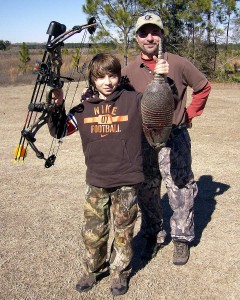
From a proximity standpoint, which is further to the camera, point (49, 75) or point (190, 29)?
point (190, 29)

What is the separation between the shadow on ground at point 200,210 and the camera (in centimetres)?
396

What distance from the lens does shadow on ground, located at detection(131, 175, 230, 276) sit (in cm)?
396

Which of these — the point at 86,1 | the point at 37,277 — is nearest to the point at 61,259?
the point at 37,277

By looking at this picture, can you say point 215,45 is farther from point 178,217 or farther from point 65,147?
point 178,217

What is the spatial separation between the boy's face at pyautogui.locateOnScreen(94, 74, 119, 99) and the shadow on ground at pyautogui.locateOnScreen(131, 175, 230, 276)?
1543mm

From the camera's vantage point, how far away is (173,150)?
3.62 meters

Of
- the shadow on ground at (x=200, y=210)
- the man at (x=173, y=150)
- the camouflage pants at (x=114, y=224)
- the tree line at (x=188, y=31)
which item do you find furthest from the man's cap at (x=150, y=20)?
the tree line at (x=188, y=31)

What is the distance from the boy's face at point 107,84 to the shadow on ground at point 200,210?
1.54 m

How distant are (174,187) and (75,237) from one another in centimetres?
118

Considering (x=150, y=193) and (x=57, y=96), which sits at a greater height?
(x=57, y=96)

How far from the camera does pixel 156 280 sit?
352cm

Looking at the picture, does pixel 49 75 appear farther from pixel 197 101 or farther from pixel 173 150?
pixel 197 101

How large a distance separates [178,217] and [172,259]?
38 centimetres

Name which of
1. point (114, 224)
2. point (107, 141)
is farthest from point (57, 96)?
point (114, 224)
